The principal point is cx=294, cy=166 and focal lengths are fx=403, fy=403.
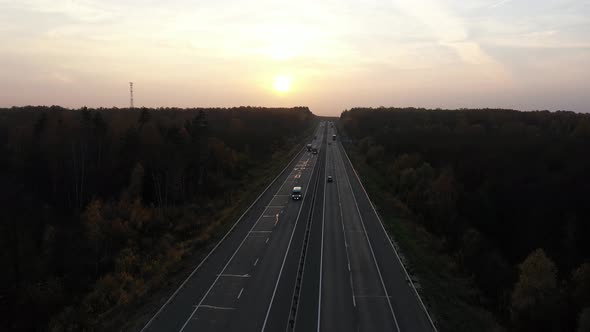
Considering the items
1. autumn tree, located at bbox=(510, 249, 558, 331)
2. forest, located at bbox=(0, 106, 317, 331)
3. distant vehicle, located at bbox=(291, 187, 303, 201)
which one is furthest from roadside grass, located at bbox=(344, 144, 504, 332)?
forest, located at bbox=(0, 106, 317, 331)

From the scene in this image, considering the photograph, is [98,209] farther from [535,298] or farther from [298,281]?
[535,298]

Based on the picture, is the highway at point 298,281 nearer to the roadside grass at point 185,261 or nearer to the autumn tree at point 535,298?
the roadside grass at point 185,261

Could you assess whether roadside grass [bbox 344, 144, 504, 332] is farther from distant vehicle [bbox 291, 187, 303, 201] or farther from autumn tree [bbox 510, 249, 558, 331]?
distant vehicle [bbox 291, 187, 303, 201]

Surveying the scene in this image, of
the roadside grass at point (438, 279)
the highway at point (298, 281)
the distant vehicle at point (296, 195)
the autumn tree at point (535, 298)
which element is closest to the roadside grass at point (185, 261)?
the highway at point (298, 281)

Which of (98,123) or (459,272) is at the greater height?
(98,123)

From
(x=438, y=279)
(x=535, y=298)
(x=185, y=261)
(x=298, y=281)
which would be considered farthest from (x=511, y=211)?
(x=185, y=261)

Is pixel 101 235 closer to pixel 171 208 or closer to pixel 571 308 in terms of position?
pixel 171 208

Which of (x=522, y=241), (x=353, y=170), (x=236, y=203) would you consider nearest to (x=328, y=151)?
(x=353, y=170)
